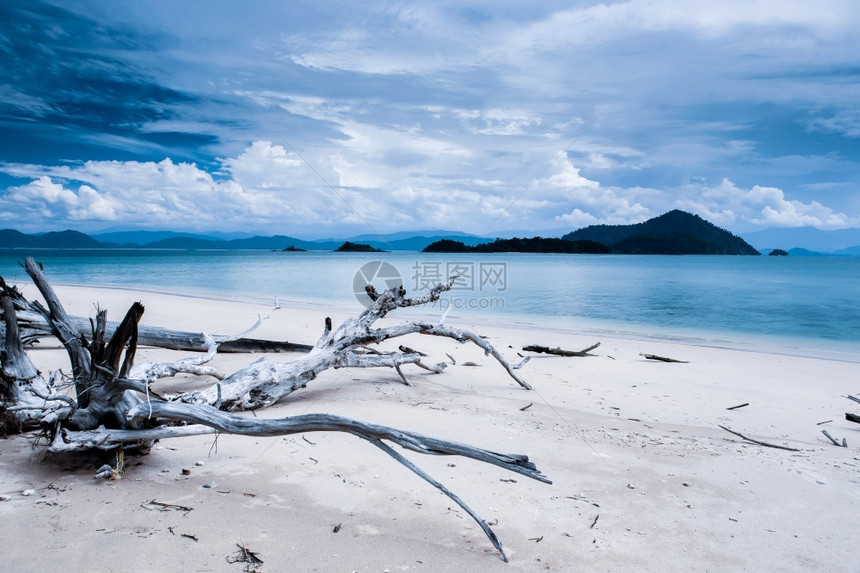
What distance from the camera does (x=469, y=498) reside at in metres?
2.99

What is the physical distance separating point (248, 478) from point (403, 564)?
1.30m

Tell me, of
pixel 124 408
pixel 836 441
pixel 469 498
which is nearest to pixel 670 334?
pixel 836 441

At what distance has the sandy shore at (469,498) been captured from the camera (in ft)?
7.84

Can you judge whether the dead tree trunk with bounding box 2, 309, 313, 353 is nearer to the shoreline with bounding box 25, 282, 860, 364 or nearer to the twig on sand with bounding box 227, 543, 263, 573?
the twig on sand with bounding box 227, 543, 263, 573

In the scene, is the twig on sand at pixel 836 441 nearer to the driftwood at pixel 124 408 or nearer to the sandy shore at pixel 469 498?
the sandy shore at pixel 469 498

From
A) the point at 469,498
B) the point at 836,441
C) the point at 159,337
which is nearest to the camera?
the point at 469,498

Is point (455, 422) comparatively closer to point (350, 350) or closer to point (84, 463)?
point (350, 350)

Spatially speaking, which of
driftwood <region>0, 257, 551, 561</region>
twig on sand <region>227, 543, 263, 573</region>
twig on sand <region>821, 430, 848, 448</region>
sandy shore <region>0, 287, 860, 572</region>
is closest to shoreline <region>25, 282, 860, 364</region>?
sandy shore <region>0, 287, 860, 572</region>

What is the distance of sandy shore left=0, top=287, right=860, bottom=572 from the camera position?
94.1 inches

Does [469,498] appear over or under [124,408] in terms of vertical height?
under

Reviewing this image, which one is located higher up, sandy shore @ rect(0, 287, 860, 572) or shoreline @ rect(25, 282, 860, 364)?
sandy shore @ rect(0, 287, 860, 572)

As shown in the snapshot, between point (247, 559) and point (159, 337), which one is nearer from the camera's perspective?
point (247, 559)

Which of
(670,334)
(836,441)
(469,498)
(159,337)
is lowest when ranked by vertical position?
(670,334)

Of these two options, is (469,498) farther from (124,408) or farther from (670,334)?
(670,334)
